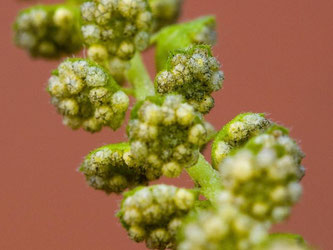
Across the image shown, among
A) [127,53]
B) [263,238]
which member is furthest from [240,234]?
[127,53]

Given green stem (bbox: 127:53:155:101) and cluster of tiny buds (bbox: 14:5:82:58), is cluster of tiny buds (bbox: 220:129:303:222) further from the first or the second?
cluster of tiny buds (bbox: 14:5:82:58)

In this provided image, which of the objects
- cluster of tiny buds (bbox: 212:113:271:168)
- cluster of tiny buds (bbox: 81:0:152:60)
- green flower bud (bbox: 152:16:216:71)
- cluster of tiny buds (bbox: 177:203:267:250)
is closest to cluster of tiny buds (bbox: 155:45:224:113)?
cluster of tiny buds (bbox: 212:113:271:168)

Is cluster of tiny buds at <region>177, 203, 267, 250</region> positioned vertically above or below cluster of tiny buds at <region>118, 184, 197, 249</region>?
below

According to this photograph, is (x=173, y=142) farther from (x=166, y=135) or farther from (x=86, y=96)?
(x=86, y=96)

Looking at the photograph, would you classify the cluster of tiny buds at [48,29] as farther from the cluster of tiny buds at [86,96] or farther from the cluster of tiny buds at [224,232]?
the cluster of tiny buds at [224,232]

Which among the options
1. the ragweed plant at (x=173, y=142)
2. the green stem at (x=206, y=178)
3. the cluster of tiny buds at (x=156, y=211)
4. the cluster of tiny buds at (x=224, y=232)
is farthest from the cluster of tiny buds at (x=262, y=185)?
the green stem at (x=206, y=178)

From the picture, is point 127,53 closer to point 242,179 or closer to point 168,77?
point 168,77
